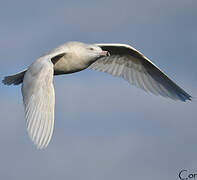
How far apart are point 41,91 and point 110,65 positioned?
4067 millimetres

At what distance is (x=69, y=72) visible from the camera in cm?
1191

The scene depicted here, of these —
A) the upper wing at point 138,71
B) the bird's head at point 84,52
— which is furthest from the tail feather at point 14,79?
the upper wing at point 138,71

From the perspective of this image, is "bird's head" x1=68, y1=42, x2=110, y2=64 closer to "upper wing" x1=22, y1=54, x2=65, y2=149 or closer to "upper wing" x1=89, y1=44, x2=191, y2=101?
"upper wing" x1=22, y1=54, x2=65, y2=149

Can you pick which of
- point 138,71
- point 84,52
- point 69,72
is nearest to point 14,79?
point 69,72

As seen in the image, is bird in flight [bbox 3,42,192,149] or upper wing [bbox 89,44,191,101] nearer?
bird in flight [bbox 3,42,192,149]

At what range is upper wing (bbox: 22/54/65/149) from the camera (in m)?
9.62

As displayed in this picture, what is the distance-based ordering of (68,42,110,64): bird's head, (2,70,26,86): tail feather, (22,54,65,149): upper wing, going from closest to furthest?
(22,54,65,149): upper wing < (68,42,110,64): bird's head < (2,70,26,86): tail feather

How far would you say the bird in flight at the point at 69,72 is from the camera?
9875 millimetres

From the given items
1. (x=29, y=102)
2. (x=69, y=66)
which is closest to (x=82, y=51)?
(x=69, y=66)

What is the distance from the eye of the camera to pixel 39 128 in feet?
31.7

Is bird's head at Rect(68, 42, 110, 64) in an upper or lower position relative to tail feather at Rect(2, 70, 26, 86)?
upper

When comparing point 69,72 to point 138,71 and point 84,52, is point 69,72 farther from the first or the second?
point 138,71

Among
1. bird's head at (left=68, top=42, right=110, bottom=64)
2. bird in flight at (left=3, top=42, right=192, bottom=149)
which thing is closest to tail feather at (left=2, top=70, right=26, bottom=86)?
bird in flight at (left=3, top=42, right=192, bottom=149)

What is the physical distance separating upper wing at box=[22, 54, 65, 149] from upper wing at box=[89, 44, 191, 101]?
319 cm
